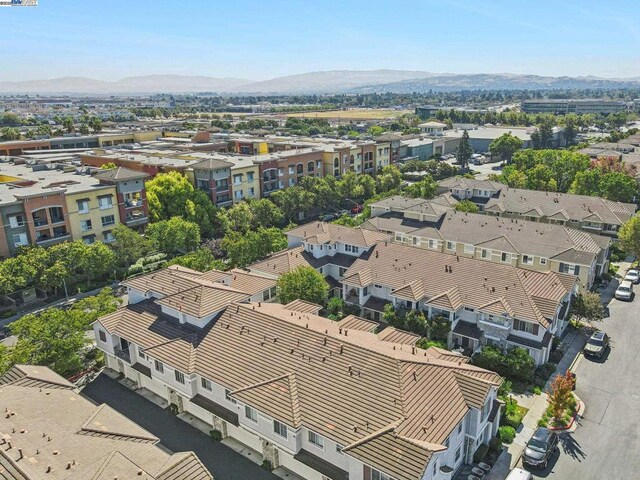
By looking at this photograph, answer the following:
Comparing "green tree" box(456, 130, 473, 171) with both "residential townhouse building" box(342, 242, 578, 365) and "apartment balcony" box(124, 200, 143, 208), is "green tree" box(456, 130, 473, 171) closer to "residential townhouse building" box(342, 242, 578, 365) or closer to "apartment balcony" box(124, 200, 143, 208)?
"residential townhouse building" box(342, 242, 578, 365)

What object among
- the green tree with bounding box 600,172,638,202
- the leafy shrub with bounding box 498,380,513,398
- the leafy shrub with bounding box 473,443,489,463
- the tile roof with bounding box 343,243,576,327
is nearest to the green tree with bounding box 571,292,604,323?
the tile roof with bounding box 343,243,576,327

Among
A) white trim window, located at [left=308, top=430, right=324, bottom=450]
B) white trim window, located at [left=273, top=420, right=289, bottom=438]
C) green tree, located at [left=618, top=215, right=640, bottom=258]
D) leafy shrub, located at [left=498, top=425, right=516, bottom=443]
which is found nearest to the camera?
white trim window, located at [left=308, top=430, right=324, bottom=450]

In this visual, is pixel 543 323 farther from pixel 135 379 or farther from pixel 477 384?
pixel 135 379

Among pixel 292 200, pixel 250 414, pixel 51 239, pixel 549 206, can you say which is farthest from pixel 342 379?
pixel 292 200

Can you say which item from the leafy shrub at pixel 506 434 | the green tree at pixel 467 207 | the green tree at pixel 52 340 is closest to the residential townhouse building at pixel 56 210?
the green tree at pixel 52 340

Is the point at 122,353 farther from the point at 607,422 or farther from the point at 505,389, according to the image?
the point at 607,422

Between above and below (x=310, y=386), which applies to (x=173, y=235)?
below
